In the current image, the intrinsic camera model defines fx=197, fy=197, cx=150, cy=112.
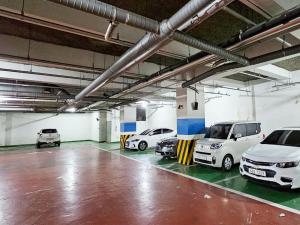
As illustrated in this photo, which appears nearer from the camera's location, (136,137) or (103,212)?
(103,212)

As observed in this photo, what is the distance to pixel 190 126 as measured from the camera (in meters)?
7.45

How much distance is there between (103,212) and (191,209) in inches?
61.4

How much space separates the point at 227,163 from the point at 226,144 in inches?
23.4

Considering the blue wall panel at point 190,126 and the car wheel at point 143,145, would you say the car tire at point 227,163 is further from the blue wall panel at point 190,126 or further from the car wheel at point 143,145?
the car wheel at point 143,145

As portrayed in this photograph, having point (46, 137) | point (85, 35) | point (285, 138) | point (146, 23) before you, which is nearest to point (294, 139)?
point (285, 138)

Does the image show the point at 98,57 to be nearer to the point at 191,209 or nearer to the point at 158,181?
the point at 158,181

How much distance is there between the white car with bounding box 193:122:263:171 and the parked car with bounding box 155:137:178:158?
5.37 feet

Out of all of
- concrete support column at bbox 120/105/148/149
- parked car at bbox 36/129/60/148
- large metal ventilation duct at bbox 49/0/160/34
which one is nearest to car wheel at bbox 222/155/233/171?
large metal ventilation duct at bbox 49/0/160/34

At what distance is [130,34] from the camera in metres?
3.82

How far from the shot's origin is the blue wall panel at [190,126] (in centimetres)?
742

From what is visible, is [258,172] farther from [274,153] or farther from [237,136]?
[237,136]

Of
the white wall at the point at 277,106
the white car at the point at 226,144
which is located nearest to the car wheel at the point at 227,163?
the white car at the point at 226,144

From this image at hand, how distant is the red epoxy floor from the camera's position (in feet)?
10.4

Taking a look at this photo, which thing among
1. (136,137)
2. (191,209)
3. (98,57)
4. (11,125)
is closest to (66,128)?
(11,125)
